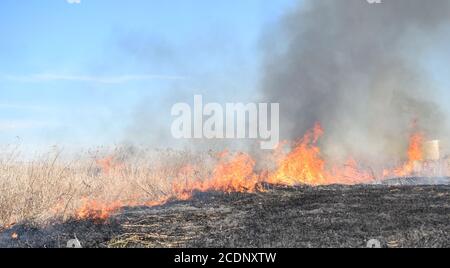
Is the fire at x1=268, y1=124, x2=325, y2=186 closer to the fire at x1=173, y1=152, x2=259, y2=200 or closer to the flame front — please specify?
the flame front

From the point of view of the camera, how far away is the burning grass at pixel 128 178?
11695mm

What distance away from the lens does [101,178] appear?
15.6m

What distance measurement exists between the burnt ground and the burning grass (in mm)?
993

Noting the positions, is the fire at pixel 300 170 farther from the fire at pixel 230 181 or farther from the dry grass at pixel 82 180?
the dry grass at pixel 82 180

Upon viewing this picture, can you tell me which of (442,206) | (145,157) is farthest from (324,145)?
(442,206)

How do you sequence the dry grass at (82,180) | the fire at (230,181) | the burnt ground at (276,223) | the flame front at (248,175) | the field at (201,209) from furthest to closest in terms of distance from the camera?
the fire at (230,181), the flame front at (248,175), the dry grass at (82,180), the field at (201,209), the burnt ground at (276,223)

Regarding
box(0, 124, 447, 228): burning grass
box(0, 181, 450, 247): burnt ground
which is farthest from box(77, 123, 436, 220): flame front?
box(0, 181, 450, 247): burnt ground

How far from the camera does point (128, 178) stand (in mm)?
15570

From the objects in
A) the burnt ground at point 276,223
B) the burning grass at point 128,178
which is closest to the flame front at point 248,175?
the burning grass at point 128,178

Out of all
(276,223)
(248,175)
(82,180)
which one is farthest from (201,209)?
(82,180)

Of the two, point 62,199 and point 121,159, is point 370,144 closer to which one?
point 121,159

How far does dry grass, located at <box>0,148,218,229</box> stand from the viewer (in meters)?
11.6

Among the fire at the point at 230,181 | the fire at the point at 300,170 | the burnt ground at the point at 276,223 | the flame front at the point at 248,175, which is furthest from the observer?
the fire at the point at 300,170
